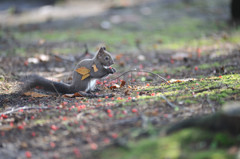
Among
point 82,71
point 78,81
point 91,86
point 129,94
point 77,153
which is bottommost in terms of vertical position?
point 77,153

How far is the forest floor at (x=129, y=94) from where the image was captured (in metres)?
2.92

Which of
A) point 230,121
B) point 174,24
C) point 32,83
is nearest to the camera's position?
point 230,121

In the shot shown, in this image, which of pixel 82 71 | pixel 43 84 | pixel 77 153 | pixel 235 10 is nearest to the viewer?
pixel 77 153

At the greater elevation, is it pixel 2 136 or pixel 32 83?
pixel 32 83

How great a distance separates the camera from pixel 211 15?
12.6m

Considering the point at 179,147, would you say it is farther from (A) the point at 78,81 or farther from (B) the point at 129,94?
(A) the point at 78,81

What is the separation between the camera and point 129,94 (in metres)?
4.74

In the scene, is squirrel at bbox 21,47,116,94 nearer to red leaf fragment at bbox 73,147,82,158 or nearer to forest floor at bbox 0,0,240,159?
forest floor at bbox 0,0,240,159

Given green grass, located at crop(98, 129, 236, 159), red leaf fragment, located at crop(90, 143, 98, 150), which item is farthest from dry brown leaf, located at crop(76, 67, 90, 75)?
green grass, located at crop(98, 129, 236, 159)

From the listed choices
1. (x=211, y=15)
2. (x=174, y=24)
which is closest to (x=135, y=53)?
(x=174, y=24)

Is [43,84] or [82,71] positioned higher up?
[82,71]

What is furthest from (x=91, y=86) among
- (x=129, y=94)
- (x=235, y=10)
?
(x=235, y=10)

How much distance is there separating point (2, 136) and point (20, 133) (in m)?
0.23

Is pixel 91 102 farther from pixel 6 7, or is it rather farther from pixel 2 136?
pixel 6 7
